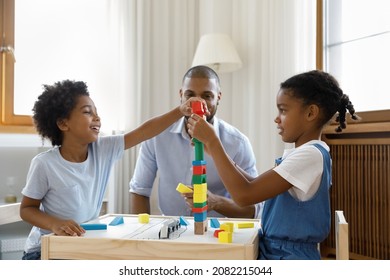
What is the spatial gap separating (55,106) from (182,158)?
0.48 m

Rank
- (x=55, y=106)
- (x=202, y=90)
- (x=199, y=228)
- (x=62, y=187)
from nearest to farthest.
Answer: (x=199, y=228), (x=62, y=187), (x=55, y=106), (x=202, y=90)

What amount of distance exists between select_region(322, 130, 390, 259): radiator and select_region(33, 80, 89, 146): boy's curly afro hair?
1125 millimetres

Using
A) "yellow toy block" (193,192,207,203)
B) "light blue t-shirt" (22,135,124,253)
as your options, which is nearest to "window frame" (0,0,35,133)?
"light blue t-shirt" (22,135,124,253)

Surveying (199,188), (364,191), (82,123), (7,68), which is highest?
(7,68)

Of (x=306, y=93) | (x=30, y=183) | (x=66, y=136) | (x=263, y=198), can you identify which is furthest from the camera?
(x=66, y=136)

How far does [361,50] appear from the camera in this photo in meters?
1.97

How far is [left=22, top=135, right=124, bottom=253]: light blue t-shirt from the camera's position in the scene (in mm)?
1207

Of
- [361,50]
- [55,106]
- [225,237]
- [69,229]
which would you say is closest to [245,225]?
[225,237]

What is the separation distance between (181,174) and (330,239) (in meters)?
0.81

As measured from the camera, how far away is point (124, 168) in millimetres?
2357

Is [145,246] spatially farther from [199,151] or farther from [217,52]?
[217,52]

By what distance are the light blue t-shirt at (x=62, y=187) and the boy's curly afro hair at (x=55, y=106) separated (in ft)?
0.33
